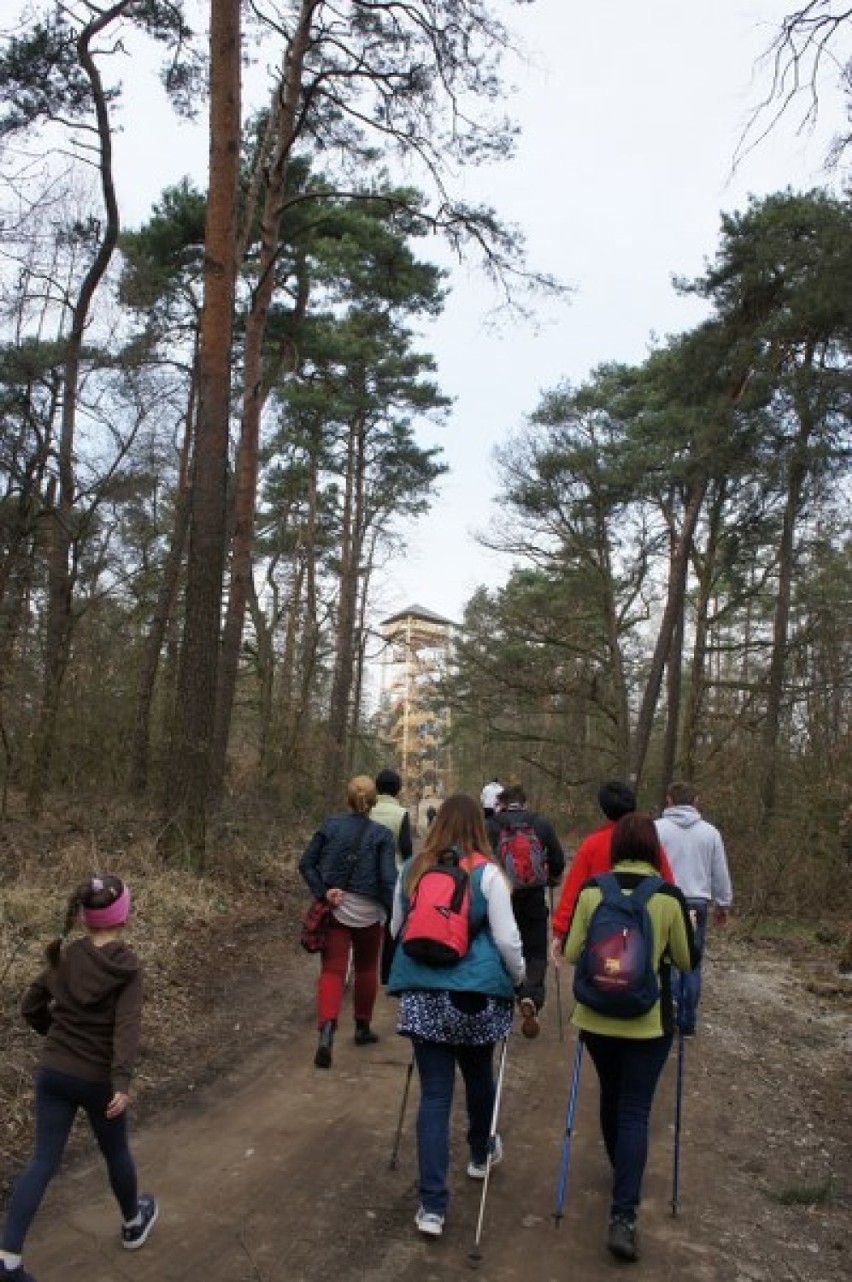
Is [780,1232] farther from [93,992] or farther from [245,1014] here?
[245,1014]

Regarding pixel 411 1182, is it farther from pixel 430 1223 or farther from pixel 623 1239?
pixel 623 1239

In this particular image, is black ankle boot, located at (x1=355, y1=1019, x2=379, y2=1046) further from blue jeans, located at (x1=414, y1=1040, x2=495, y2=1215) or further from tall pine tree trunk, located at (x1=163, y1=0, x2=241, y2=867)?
tall pine tree trunk, located at (x1=163, y1=0, x2=241, y2=867)

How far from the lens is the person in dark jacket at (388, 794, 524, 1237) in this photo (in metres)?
3.89

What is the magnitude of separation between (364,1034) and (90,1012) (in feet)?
11.3

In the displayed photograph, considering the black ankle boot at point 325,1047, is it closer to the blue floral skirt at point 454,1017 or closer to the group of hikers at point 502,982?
the group of hikers at point 502,982

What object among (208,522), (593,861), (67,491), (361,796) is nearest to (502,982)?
(593,861)

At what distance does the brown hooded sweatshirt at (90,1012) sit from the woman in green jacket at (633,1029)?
1.81m

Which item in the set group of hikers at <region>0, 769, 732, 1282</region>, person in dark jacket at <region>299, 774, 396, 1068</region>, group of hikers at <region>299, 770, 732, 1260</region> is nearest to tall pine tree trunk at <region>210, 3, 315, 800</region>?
person in dark jacket at <region>299, 774, 396, 1068</region>

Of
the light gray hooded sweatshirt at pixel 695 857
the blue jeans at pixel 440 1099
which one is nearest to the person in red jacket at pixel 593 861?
the blue jeans at pixel 440 1099

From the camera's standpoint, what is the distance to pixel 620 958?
391 centimetres

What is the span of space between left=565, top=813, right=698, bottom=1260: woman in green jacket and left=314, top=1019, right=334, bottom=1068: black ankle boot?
90.8 inches

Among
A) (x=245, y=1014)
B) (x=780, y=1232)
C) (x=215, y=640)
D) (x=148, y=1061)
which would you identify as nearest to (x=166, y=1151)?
(x=148, y=1061)

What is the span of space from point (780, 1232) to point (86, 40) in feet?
46.6

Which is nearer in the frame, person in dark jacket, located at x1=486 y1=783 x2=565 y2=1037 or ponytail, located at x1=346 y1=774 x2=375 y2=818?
ponytail, located at x1=346 y1=774 x2=375 y2=818
